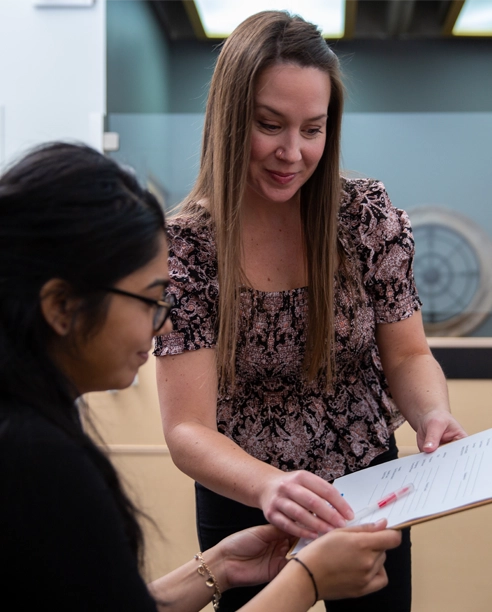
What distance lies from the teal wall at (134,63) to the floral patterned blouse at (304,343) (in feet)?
4.19

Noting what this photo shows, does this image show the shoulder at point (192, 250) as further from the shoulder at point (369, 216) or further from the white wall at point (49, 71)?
the white wall at point (49, 71)

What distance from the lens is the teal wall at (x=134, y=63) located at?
7.93 feet

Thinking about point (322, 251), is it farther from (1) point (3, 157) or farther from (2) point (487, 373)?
(1) point (3, 157)

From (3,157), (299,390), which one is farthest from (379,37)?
(299,390)

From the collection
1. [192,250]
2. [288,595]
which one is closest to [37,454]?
[288,595]

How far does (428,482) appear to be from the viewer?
103 centimetres

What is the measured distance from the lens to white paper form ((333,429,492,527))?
94 centimetres

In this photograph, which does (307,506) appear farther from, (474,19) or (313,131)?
(474,19)

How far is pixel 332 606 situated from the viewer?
4.33ft

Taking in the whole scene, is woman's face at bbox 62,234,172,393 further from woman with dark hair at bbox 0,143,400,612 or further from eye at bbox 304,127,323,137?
eye at bbox 304,127,323,137

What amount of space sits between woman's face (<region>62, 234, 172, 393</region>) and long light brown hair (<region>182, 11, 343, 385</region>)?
36cm

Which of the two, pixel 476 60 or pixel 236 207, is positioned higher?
pixel 476 60

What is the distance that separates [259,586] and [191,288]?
1.68ft

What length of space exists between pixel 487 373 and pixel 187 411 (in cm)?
130
